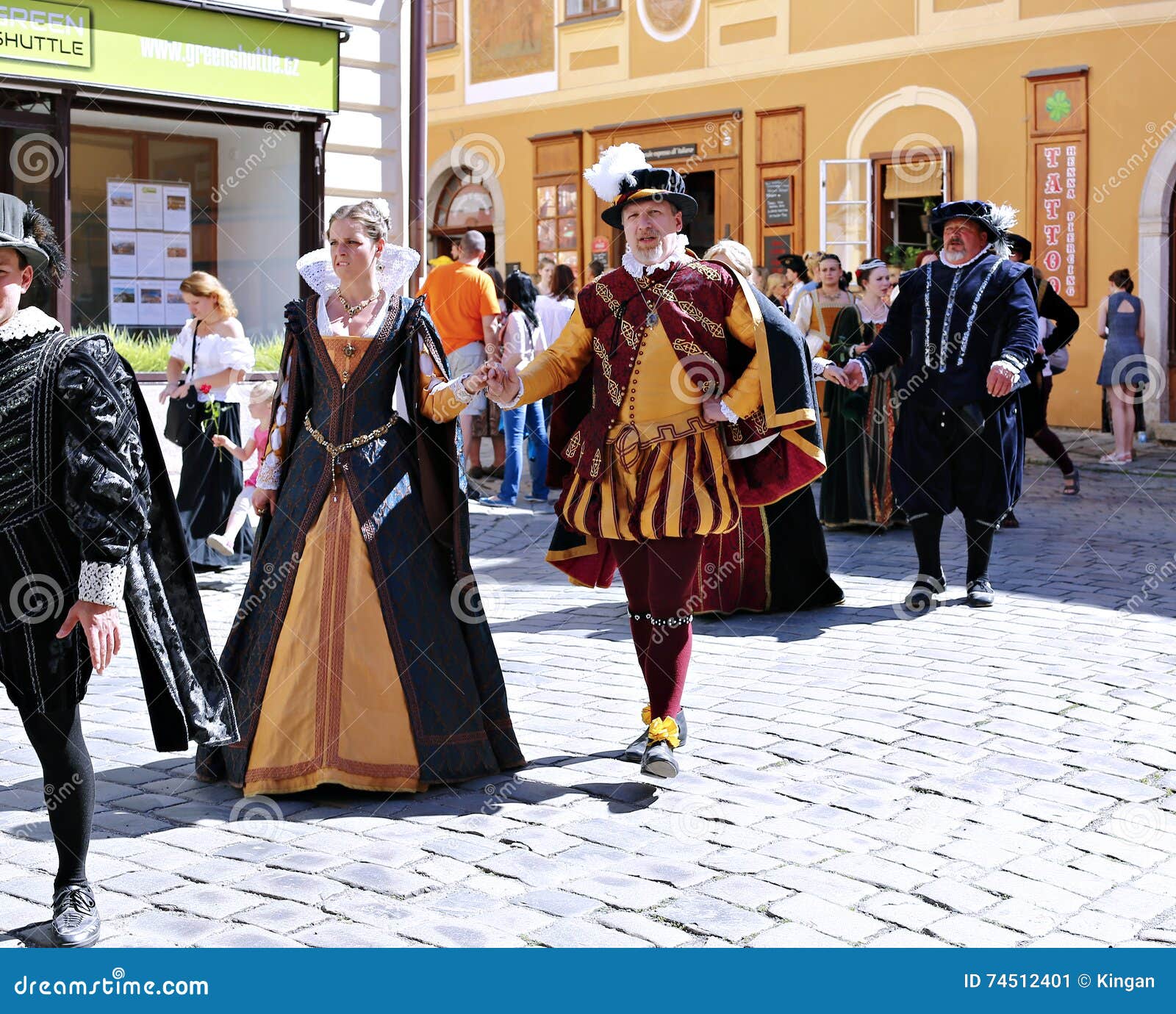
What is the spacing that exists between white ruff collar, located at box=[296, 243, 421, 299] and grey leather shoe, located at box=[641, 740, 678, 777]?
63.1 inches

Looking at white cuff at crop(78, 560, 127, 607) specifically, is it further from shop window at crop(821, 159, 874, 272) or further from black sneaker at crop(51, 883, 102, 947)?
A: shop window at crop(821, 159, 874, 272)

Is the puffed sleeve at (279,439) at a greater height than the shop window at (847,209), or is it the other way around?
the shop window at (847,209)

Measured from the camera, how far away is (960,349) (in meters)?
7.93

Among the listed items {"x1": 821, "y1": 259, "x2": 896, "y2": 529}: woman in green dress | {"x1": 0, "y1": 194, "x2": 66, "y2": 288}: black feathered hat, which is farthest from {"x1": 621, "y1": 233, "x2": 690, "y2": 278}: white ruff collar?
{"x1": 821, "y1": 259, "x2": 896, "y2": 529}: woman in green dress

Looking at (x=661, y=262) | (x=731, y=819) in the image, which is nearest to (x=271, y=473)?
(x=661, y=262)

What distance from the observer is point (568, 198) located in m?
22.9

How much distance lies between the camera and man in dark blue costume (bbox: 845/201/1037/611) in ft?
26.0

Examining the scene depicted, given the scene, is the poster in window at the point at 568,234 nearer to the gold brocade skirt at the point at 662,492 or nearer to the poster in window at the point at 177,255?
the poster in window at the point at 177,255

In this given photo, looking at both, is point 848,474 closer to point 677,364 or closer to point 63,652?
point 677,364

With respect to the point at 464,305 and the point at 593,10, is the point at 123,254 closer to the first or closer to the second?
the point at 464,305

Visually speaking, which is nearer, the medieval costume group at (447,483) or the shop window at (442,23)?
the medieval costume group at (447,483)

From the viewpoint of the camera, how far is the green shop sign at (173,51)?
10.2 m

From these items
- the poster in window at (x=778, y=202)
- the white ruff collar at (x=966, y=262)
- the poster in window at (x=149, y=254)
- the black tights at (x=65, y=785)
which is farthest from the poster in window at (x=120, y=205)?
the poster in window at (x=778, y=202)

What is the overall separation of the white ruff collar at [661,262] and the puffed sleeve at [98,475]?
209 centimetres
